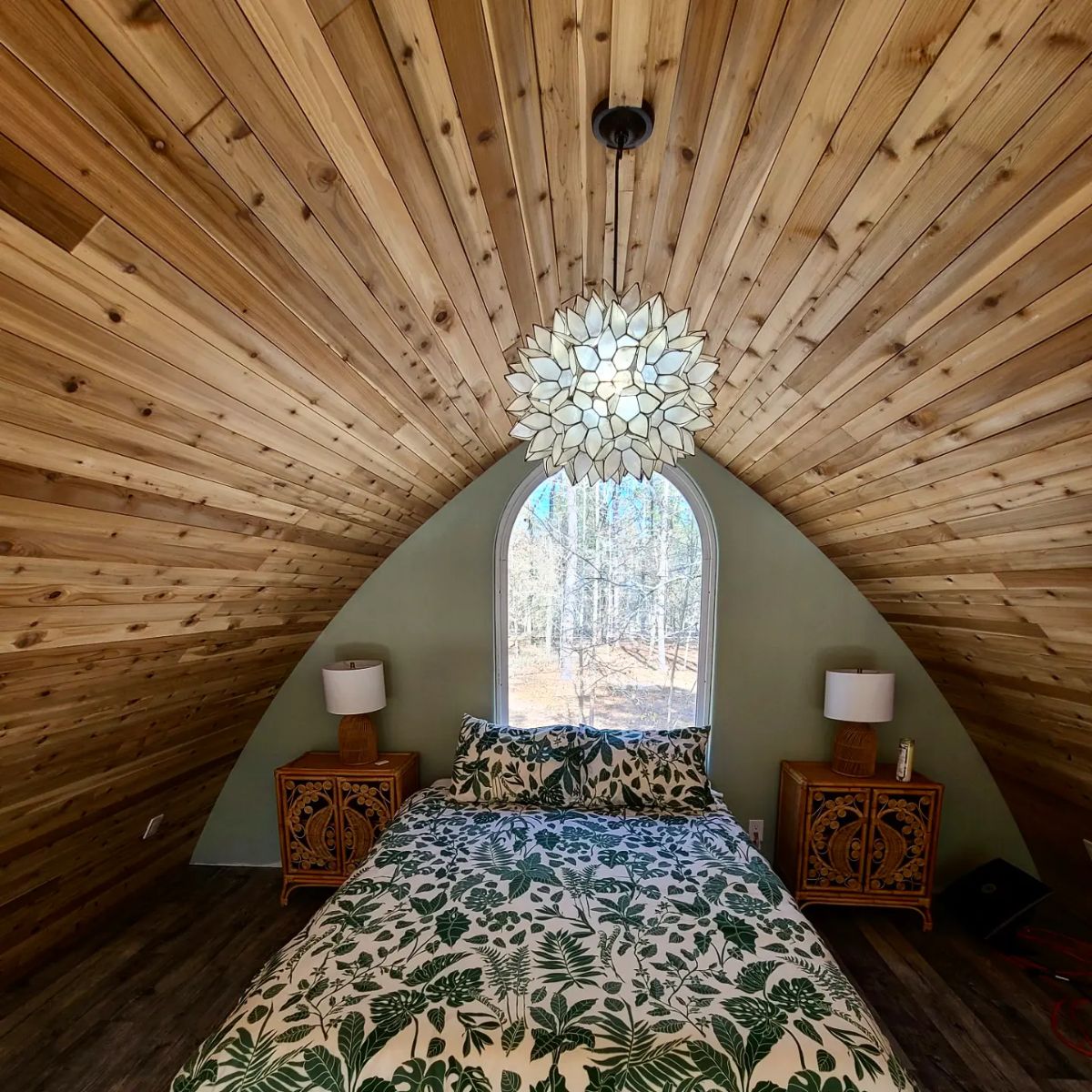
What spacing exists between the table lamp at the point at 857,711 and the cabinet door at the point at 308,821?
2.58 meters

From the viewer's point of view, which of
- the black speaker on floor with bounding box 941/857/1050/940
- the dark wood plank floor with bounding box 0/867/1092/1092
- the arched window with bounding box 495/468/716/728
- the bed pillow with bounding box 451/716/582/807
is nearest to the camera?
the dark wood plank floor with bounding box 0/867/1092/1092

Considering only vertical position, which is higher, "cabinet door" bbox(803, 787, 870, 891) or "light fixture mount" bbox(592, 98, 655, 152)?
"light fixture mount" bbox(592, 98, 655, 152)

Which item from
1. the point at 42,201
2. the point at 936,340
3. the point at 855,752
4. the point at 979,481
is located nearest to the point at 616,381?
the point at 936,340

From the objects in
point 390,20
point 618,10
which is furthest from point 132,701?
point 618,10

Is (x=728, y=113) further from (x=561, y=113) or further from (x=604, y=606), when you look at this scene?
(x=604, y=606)

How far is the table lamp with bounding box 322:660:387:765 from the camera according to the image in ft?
9.38

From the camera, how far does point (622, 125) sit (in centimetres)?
100

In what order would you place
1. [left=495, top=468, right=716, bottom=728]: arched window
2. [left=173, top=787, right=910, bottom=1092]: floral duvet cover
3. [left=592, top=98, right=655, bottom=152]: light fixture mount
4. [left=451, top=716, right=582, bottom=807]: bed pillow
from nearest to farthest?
[left=592, top=98, right=655, bottom=152]: light fixture mount → [left=173, top=787, right=910, bottom=1092]: floral duvet cover → [left=451, top=716, right=582, bottom=807]: bed pillow → [left=495, top=468, right=716, bottom=728]: arched window

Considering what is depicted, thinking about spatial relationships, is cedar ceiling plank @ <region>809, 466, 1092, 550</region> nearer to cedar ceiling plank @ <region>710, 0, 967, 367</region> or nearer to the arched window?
cedar ceiling plank @ <region>710, 0, 967, 367</region>

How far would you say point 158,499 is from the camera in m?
1.50

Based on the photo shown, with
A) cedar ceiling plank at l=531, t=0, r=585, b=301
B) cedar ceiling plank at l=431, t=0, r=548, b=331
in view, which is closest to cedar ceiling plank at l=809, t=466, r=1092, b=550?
cedar ceiling plank at l=531, t=0, r=585, b=301

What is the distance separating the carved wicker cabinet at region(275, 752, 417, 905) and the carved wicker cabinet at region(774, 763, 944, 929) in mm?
2043

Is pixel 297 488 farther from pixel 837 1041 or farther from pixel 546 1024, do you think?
pixel 837 1041

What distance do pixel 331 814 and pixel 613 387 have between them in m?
2.73
